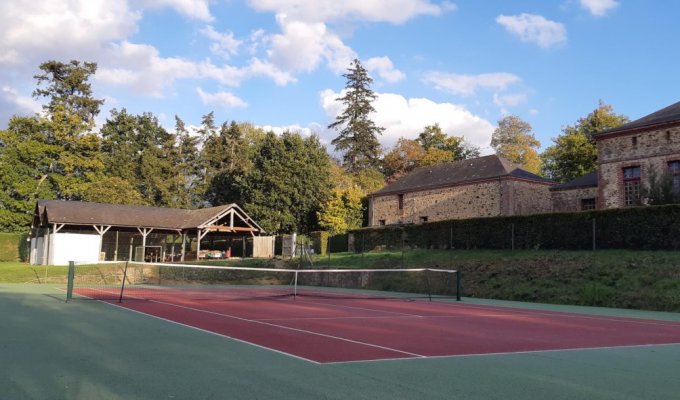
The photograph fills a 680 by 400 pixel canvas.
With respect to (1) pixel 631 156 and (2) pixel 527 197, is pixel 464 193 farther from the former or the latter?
(1) pixel 631 156

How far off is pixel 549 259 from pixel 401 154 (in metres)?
49.5

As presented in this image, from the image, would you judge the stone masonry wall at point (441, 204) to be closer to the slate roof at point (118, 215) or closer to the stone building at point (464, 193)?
the stone building at point (464, 193)

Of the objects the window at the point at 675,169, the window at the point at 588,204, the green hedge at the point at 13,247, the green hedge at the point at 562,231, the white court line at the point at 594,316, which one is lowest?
the white court line at the point at 594,316

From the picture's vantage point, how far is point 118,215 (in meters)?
42.9

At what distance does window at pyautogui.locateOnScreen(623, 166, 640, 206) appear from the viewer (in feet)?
109

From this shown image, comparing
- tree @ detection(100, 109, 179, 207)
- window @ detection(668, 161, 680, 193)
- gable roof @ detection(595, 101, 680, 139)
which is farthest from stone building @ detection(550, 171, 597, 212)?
tree @ detection(100, 109, 179, 207)

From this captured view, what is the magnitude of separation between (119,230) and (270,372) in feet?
137

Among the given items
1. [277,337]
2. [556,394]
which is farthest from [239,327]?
[556,394]

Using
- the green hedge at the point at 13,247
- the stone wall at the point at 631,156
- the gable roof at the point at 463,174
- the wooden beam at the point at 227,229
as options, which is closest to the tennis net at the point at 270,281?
the wooden beam at the point at 227,229

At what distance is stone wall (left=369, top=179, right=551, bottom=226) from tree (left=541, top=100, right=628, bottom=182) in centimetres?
1310

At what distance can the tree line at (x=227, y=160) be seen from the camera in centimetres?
5603

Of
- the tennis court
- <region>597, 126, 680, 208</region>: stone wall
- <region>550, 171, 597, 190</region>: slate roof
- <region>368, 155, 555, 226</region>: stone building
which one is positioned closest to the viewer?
the tennis court

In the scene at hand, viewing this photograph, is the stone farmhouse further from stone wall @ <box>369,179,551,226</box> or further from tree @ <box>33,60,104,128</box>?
tree @ <box>33,60,104,128</box>

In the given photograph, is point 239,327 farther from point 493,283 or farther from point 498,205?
point 498,205
